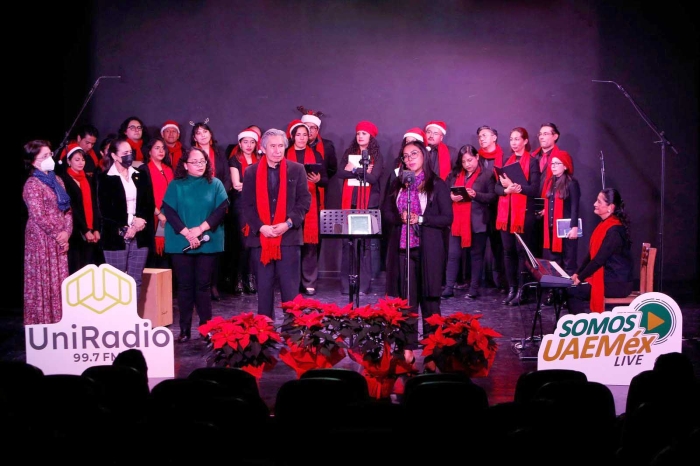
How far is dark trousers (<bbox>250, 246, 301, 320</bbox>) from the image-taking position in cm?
566

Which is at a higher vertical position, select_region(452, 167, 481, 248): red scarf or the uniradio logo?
select_region(452, 167, 481, 248): red scarf

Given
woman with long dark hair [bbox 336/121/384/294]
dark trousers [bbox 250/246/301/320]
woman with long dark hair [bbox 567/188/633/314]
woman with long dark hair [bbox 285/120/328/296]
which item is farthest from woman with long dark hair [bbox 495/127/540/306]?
dark trousers [bbox 250/246/301/320]

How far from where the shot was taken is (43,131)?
7773 mm

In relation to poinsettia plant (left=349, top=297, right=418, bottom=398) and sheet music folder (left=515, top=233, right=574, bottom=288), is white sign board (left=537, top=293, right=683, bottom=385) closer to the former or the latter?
sheet music folder (left=515, top=233, right=574, bottom=288)

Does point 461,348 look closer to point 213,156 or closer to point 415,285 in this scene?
point 415,285

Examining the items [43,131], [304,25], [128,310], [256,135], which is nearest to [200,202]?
[128,310]

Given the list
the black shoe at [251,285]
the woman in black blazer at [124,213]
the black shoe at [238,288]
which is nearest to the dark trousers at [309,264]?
the black shoe at [251,285]

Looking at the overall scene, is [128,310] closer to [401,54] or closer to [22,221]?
[22,221]

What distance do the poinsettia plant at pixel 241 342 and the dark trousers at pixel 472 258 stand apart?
12.4ft

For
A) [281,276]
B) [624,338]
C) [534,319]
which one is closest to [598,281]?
[534,319]

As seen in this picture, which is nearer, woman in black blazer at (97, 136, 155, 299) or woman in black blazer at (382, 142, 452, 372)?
woman in black blazer at (382, 142, 452, 372)

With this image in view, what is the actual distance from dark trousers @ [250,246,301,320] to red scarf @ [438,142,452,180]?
313 cm

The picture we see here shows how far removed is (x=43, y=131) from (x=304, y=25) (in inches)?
128

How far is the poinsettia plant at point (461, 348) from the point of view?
4.20 meters
